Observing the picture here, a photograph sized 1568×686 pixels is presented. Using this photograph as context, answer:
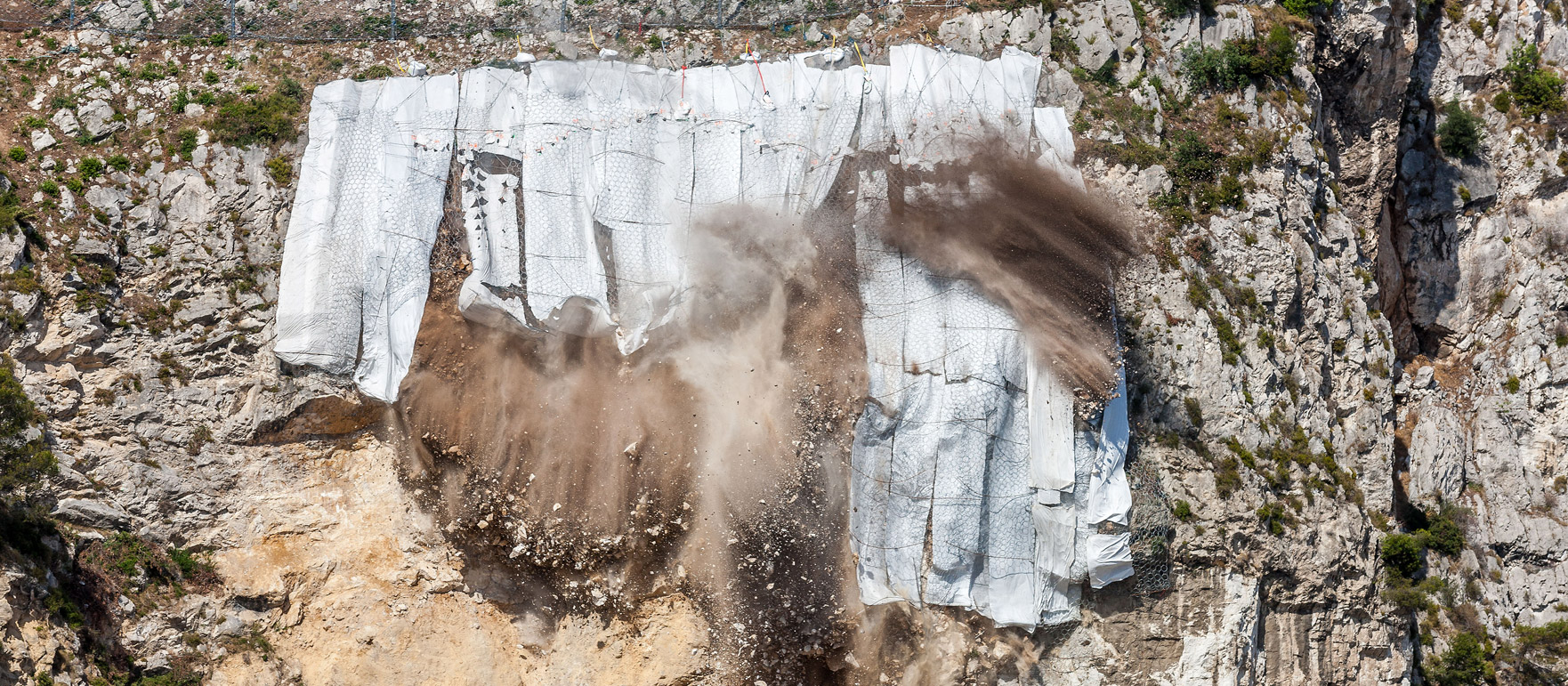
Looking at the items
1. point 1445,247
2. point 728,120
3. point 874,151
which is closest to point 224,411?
point 728,120

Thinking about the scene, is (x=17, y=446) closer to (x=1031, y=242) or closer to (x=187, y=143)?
(x=187, y=143)

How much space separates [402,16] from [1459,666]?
25995 millimetres

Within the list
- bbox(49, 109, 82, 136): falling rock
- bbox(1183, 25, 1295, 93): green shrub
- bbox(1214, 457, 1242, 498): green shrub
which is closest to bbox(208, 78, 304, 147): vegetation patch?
bbox(49, 109, 82, 136): falling rock

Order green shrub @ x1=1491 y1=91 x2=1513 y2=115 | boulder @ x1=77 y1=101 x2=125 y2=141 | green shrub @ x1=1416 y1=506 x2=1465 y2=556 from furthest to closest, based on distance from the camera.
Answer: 1. green shrub @ x1=1491 y1=91 x2=1513 y2=115
2. green shrub @ x1=1416 y1=506 x2=1465 y2=556
3. boulder @ x1=77 y1=101 x2=125 y2=141

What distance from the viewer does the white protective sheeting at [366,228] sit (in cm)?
1722

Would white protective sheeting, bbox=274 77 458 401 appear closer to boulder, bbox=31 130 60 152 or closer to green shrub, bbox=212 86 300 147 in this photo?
green shrub, bbox=212 86 300 147

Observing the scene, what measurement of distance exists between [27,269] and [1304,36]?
2556cm

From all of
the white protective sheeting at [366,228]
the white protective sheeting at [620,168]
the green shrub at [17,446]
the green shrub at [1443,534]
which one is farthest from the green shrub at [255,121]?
the green shrub at [1443,534]

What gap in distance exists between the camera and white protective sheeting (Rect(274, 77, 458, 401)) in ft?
56.5

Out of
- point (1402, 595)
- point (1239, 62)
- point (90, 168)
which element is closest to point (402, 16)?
point (90, 168)

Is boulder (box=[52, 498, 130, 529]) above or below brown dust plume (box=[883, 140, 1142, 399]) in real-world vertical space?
below

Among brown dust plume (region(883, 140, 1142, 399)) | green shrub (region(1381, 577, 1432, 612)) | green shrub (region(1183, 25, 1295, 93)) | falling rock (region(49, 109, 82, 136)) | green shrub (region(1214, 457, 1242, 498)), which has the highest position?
green shrub (region(1183, 25, 1295, 93))

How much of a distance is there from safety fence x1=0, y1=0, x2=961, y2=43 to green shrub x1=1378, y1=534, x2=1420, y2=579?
550 inches

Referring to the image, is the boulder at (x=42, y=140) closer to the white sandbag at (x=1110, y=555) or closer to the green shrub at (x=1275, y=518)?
the white sandbag at (x=1110, y=555)
